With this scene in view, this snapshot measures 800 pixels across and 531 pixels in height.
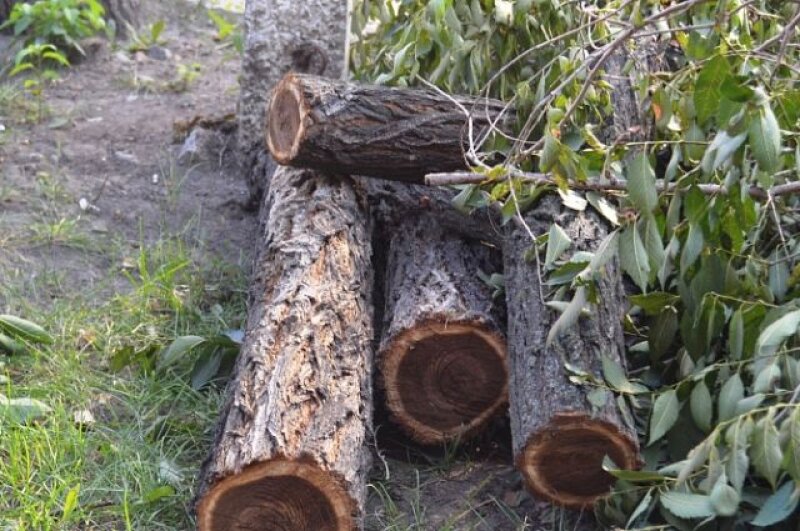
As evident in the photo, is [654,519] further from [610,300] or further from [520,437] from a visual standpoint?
[610,300]

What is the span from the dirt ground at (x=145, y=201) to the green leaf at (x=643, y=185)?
0.92 meters

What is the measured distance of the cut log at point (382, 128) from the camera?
3842 millimetres

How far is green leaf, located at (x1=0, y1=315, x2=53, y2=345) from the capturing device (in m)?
4.01

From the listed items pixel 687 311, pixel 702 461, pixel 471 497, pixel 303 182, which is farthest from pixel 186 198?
pixel 702 461

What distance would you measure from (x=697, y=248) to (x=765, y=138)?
0.47 metres

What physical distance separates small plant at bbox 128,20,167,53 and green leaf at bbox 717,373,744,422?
14.9 feet

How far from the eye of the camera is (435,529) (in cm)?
336

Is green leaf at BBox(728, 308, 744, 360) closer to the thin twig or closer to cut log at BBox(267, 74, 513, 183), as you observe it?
the thin twig

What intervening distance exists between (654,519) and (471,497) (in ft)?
1.96

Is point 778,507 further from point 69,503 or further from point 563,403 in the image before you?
point 69,503

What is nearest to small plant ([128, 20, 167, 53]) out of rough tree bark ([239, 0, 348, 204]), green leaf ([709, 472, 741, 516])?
rough tree bark ([239, 0, 348, 204])

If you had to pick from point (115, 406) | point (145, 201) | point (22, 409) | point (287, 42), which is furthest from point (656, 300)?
point (145, 201)

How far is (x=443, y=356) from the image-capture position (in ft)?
11.7

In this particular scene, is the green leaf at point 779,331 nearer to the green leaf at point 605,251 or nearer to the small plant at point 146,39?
the green leaf at point 605,251
